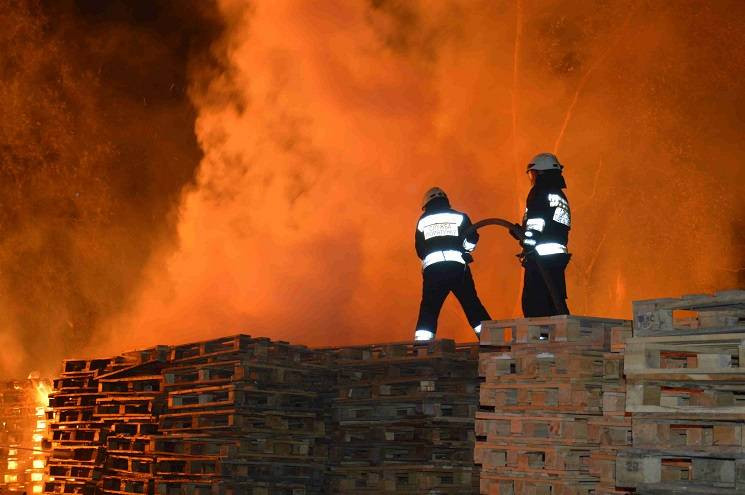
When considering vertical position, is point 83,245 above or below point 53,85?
below

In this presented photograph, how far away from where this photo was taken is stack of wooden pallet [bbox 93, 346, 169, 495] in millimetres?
12406

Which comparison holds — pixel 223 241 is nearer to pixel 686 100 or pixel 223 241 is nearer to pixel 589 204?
pixel 589 204

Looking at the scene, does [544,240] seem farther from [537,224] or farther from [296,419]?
[296,419]

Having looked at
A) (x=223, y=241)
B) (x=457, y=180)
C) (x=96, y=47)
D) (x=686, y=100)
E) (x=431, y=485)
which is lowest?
(x=431, y=485)

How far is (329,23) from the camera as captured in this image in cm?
2202

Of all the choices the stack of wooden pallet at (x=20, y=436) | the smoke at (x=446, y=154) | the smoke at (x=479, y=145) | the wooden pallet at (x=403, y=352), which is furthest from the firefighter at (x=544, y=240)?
the smoke at (x=479, y=145)

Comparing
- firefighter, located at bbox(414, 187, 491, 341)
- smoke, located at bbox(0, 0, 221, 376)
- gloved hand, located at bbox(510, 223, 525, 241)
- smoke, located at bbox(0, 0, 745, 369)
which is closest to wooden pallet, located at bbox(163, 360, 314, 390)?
firefighter, located at bbox(414, 187, 491, 341)

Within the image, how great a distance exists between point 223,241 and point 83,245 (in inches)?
217

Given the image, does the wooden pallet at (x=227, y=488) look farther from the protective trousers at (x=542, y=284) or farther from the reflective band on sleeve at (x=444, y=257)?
the protective trousers at (x=542, y=284)

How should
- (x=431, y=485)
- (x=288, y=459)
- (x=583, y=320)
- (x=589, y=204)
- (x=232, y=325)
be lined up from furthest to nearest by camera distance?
1. (x=589, y=204)
2. (x=232, y=325)
3. (x=288, y=459)
4. (x=431, y=485)
5. (x=583, y=320)

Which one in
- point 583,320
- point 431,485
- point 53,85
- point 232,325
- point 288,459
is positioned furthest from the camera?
point 53,85

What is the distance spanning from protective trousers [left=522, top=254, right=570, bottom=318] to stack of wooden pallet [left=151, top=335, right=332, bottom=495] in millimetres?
2458

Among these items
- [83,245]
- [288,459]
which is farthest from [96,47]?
[288,459]

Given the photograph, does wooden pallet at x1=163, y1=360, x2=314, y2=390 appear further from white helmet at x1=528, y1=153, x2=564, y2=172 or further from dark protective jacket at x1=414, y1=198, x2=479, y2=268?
white helmet at x1=528, y1=153, x2=564, y2=172
